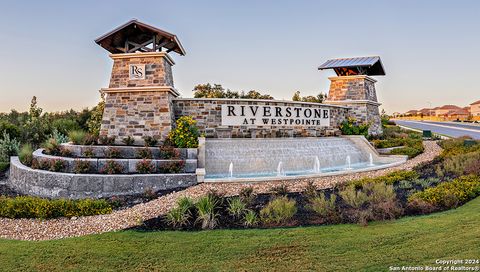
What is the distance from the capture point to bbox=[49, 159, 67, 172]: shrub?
1156cm

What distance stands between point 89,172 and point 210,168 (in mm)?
4158

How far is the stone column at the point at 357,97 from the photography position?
21.8 meters

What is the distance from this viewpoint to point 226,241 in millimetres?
6551

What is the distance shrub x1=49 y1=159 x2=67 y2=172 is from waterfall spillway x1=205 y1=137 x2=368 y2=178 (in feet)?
15.8

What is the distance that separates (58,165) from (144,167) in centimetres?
281

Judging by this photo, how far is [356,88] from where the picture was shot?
72.8ft

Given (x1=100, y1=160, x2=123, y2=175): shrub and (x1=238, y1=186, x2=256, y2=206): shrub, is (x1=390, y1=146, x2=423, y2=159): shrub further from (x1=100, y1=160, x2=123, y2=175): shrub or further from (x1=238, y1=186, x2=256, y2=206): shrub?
(x1=100, y1=160, x2=123, y2=175): shrub

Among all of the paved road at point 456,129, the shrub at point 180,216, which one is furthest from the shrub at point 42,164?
the paved road at point 456,129

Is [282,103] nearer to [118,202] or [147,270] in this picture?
[118,202]

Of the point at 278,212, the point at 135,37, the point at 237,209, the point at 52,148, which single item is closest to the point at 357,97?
the point at 135,37

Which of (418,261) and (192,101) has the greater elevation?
(192,101)

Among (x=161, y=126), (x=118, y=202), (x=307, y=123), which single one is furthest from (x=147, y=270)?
(x=307, y=123)

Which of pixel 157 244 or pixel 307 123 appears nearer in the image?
pixel 157 244

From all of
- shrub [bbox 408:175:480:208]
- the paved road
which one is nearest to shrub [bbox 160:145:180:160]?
shrub [bbox 408:175:480:208]
